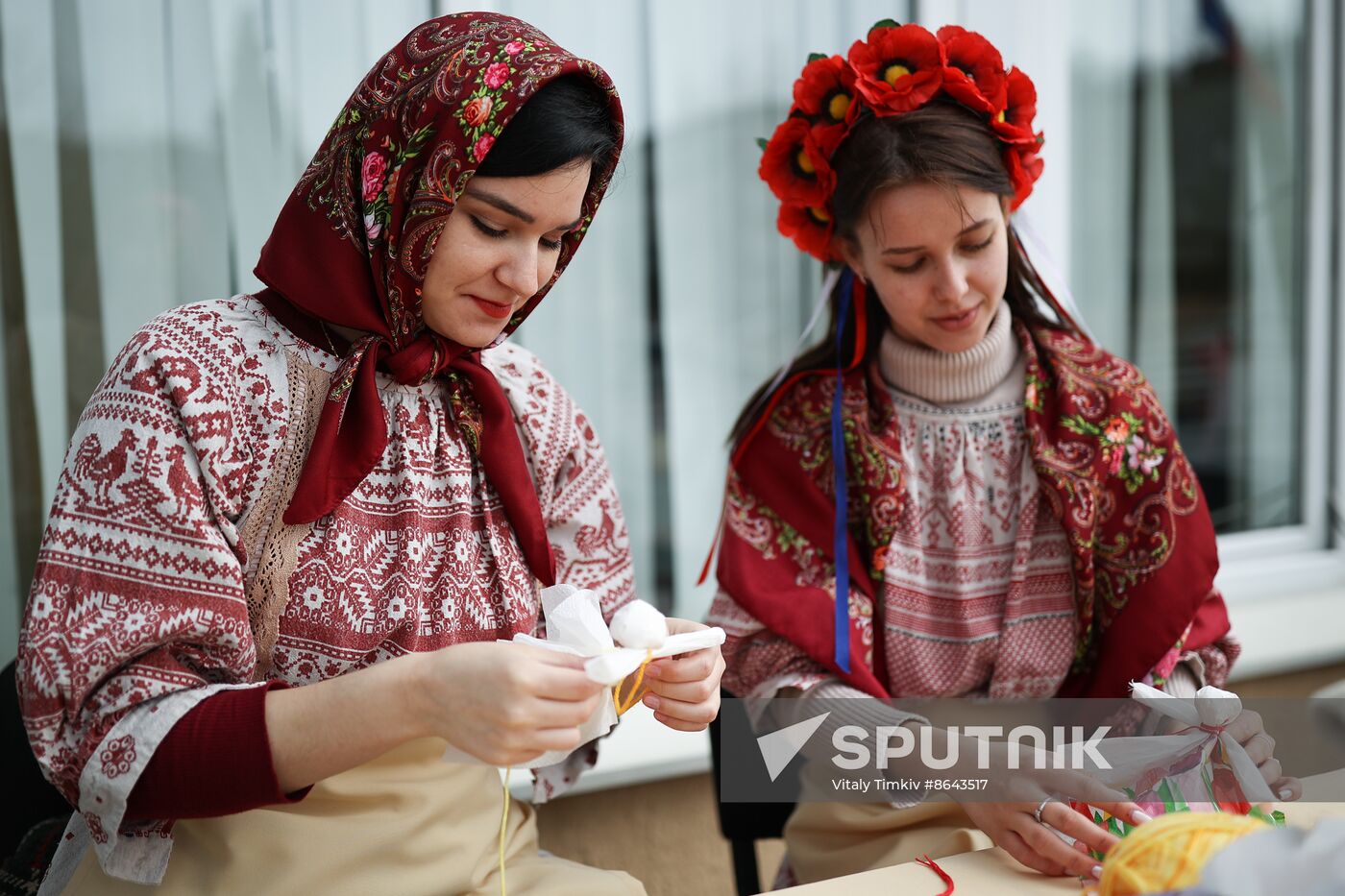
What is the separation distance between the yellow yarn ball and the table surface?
0.19m

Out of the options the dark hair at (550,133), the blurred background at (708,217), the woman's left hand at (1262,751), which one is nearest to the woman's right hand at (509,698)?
the dark hair at (550,133)

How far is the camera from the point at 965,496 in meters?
1.61

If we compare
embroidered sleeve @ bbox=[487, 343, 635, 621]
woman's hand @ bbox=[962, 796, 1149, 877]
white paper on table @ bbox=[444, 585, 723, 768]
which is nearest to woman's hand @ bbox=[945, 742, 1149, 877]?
woman's hand @ bbox=[962, 796, 1149, 877]

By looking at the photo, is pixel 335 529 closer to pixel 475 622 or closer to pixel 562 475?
pixel 475 622

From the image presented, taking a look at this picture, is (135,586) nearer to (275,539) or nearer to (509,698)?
(275,539)

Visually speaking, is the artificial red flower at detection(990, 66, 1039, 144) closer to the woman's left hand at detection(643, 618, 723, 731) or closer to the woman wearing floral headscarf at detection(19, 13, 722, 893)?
the woman wearing floral headscarf at detection(19, 13, 722, 893)

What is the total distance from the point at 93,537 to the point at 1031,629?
1.17m

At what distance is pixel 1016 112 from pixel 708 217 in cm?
91

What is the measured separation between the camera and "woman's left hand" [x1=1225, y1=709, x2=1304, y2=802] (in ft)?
3.65

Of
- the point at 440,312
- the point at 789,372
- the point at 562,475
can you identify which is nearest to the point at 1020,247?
the point at 789,372

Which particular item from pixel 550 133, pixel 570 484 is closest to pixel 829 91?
pixel 550 133

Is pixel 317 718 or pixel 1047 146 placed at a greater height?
pixel 1047 146

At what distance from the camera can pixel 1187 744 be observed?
110cm

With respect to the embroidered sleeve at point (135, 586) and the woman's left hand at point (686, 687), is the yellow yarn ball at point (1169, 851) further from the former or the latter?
the embroidered sleeve at point (135, 586)
